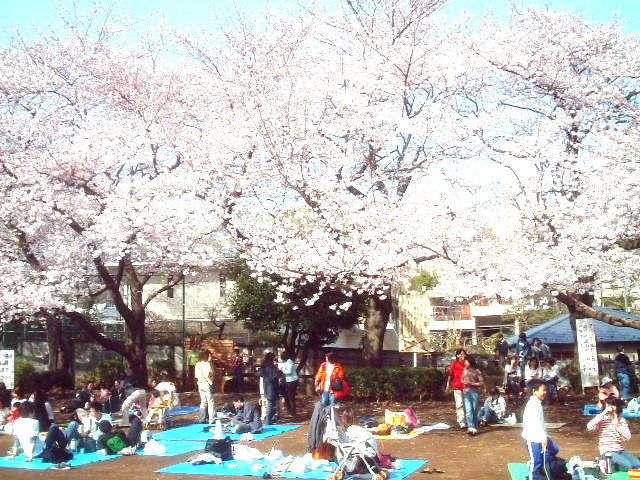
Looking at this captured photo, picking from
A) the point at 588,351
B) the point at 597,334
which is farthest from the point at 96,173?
the point at 597,334

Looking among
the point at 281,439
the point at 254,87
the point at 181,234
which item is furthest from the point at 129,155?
the point at 281,439

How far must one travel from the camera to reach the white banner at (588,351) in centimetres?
A: 1546

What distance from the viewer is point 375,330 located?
714 inches

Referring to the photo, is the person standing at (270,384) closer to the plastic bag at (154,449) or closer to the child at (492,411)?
the plastic bag at (154,449)

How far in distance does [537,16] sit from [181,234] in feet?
31.4

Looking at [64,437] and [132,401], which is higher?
[132,401]

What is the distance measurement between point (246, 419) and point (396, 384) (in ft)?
17.3

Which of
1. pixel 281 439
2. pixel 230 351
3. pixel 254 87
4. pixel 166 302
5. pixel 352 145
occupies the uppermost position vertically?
pixel 254 87

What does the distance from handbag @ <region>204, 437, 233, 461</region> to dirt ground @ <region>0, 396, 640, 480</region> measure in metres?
0.63

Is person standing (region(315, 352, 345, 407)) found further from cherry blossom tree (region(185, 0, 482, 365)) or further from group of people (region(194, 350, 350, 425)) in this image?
cherry blossom tree (region(185, 0, 482, 365))

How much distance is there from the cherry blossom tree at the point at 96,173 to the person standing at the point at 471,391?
6.88 metres

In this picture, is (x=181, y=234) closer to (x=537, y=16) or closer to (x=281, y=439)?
(x=281, y=439)

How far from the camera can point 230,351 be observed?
22406 mm

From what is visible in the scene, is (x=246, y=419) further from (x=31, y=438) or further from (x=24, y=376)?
(x=24, y=376)
